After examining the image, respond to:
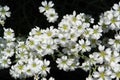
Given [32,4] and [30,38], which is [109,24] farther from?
[32,4]

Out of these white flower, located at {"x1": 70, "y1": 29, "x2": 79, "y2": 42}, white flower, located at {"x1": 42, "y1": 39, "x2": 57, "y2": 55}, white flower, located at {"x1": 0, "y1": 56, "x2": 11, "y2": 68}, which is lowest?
white flower, located at {"x1": 42, "y1": 39, "x2": 57, "y2": 55}

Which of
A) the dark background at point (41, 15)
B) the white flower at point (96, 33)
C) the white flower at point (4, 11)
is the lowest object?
the white flower at point (96, 33)

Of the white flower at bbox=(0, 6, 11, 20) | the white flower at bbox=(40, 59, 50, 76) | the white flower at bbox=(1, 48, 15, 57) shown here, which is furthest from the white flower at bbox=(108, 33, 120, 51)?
the white flower at bbox=(0, 6, 11, 20)

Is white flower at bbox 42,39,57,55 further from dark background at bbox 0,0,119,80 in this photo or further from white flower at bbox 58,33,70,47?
dark background at bbox 0,0,119,80

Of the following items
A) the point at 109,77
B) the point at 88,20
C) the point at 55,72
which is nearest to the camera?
the point at 109,77

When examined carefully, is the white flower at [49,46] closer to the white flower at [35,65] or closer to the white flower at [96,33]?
the white flower at [35,65]

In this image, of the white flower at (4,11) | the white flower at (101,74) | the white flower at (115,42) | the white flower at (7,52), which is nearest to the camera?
the white flower at (101,74)

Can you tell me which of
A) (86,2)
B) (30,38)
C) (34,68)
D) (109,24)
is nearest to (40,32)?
(30,38)

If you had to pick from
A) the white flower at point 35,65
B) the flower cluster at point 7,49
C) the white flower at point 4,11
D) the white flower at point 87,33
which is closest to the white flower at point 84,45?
the white flower at point 87,33
